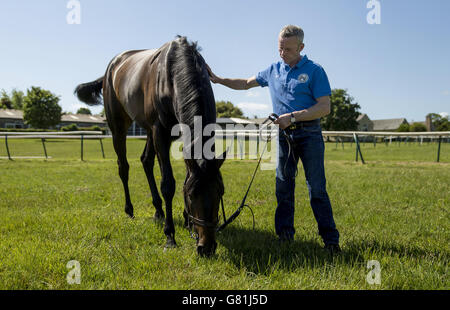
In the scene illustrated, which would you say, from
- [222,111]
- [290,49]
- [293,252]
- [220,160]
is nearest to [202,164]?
[220,160]

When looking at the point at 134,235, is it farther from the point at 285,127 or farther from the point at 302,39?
the point at 302,39

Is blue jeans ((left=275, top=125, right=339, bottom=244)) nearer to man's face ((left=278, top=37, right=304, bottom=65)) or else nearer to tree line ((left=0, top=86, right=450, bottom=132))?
man's face ((left=278, top=37, right=304, bottom=65))

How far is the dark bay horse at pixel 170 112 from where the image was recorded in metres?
2.63

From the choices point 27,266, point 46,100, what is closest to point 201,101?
point 27,266

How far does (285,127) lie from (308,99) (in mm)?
415

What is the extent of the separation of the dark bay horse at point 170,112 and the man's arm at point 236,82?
0.57 metres

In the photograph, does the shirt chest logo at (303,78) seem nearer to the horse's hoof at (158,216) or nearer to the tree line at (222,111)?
the horse's hoof at (158,216)

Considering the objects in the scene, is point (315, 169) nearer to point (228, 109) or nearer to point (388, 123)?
point (228, 109)

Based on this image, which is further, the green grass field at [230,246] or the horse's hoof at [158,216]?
the horse's hoof at [158,216]

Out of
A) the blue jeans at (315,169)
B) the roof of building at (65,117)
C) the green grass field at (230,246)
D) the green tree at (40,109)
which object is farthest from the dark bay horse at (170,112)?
Result: the roof of building at (65,117)

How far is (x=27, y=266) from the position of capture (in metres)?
2.59

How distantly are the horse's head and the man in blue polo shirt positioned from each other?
92cm

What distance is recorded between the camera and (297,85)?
310 centimetres

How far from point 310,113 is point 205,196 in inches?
51.5
